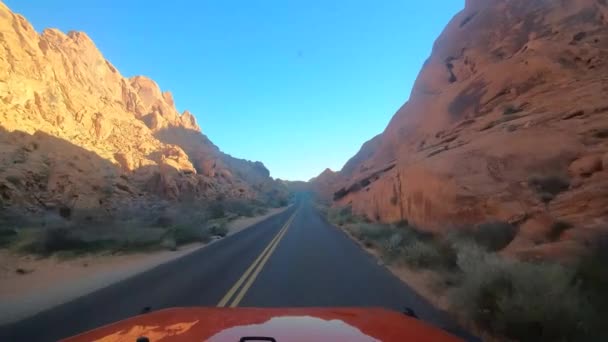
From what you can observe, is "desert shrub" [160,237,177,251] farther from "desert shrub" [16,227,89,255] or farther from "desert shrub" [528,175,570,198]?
"desert shrub" [528,175,570,198]

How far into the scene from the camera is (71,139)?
32.8 meters

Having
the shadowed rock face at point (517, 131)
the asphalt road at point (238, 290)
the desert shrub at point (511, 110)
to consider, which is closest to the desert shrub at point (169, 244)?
the asphalt road at point (238, 290)

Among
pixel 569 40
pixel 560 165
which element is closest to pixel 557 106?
pixel 560 165

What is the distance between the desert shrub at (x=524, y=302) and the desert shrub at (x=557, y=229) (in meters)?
3.01

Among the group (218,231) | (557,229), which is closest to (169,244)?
(218,231)

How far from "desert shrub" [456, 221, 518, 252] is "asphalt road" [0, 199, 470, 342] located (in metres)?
2.64

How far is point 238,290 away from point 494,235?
6770 mm

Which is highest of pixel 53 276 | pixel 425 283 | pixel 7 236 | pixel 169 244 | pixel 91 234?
pixel 7 236

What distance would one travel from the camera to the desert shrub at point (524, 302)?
4266mm

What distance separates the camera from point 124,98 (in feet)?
210

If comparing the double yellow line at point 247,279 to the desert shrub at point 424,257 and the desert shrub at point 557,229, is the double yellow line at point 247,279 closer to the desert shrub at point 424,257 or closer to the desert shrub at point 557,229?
the desert shrub at point 424,257

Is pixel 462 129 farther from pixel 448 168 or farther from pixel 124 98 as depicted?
pixel 124 98

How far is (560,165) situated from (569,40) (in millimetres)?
14365

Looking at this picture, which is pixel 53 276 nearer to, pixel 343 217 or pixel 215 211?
pixel 343 217
